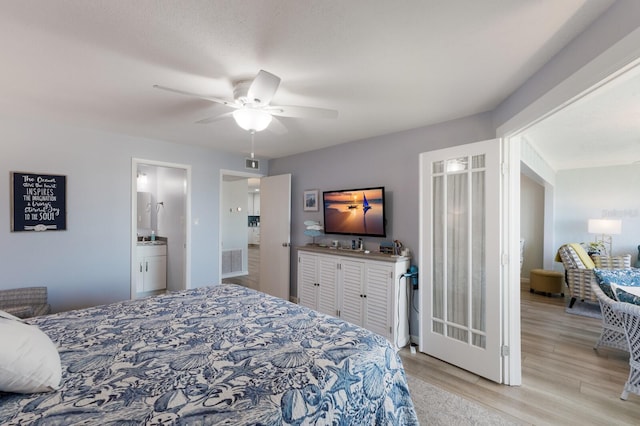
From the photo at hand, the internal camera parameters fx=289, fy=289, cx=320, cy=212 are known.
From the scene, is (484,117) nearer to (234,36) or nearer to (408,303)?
(408,303)

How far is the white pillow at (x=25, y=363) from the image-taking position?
3.40 ft

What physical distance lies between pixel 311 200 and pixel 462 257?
241 cm

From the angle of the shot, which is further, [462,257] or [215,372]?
[462,257]

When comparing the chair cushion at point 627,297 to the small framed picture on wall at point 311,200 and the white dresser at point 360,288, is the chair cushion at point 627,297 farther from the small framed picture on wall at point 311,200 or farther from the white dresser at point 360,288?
the small framed picture on wall at point 311,200

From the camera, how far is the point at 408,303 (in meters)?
3.29

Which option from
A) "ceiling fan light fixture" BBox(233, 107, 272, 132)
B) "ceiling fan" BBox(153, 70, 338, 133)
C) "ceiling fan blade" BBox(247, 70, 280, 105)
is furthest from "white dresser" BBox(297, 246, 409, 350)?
"ceiling fan blade" BBox(247, 70, 280, 105)

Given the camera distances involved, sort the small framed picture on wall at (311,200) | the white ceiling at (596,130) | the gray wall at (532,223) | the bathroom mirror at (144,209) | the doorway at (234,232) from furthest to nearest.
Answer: the doorway at (234,232) → the gray wall at (532,223) → the bathroom mirror at (144,209) → the small framed picture on wall at (311,200) → the white ceiling at (596,130)

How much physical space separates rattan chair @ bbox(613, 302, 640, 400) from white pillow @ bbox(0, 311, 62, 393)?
349cm

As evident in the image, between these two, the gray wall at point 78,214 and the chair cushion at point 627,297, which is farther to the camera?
the gray wall at point 78,214

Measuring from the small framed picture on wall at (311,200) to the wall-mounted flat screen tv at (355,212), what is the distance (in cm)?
28

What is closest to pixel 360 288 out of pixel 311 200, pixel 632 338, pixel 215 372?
pixel 311 200

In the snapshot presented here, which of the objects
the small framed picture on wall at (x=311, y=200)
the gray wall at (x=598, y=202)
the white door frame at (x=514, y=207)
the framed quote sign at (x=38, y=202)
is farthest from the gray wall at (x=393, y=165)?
the gray wall at (x=598, y=202)

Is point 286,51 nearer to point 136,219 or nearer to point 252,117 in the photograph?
point 252,117

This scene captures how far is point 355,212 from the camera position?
3.84m
